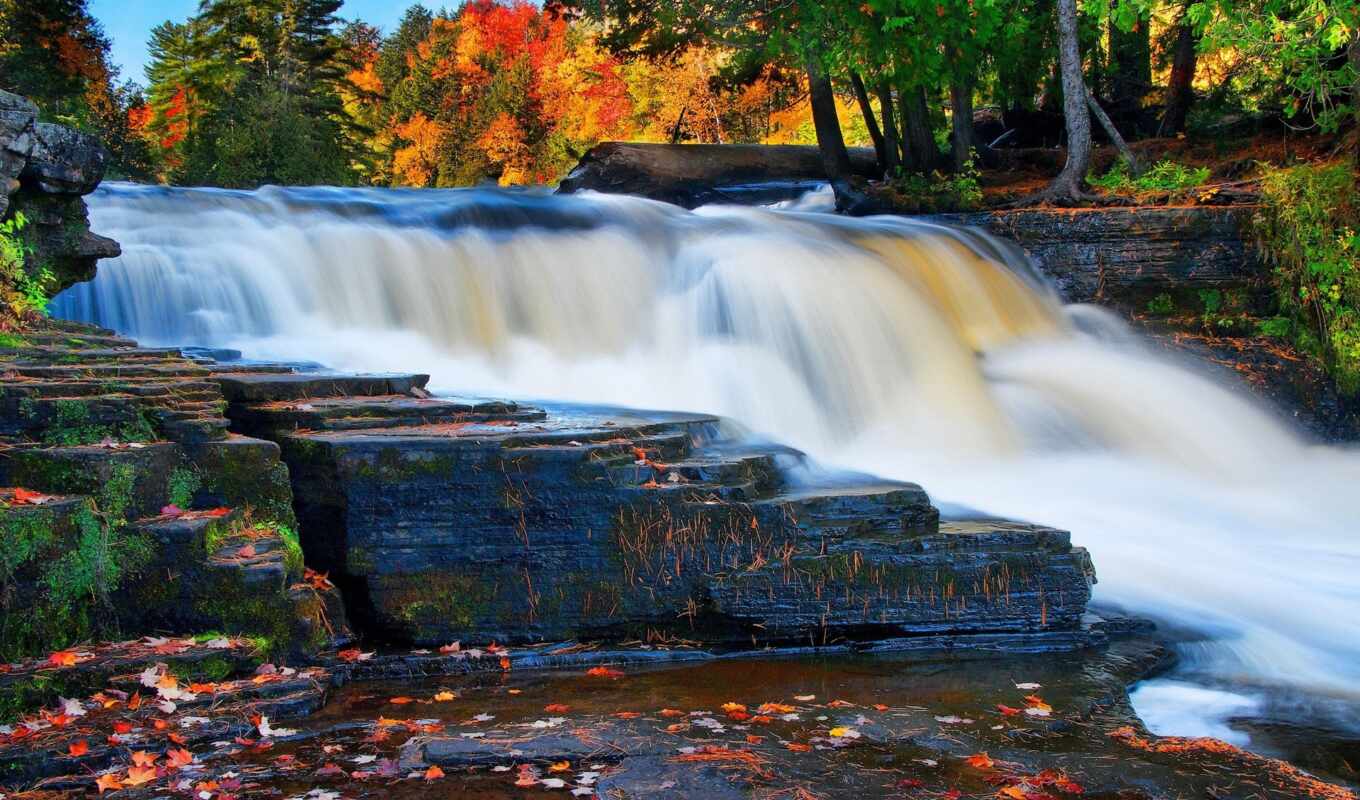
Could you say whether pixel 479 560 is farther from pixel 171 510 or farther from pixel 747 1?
pixel 747 1

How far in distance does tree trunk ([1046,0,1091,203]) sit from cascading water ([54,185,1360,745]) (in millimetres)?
1775

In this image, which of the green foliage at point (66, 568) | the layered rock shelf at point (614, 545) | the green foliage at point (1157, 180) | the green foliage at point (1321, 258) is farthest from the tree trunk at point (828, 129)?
the green foliage at point (66, 568)

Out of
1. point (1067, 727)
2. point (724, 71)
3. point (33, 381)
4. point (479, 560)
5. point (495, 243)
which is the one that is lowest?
point (1067, 727)

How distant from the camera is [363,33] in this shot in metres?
57.2

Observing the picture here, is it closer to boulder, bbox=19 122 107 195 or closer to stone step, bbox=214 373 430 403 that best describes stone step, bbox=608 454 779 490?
stone step, bbox=214 373 430 403

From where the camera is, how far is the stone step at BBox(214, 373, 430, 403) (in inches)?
252

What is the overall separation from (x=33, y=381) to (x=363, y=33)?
5659cm

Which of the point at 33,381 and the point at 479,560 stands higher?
the point at 33,381

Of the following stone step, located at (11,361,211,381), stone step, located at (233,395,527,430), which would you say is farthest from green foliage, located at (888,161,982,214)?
stone step, located at (11,361,211,381)

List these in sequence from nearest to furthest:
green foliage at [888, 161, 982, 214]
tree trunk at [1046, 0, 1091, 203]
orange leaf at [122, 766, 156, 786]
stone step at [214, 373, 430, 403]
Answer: orange leaf at [122, 766, 156, 786]
stone step at [214, 373, 430, 403]
tree trunk at [1046, 0, 1091, 203]
green foliage at [888, 161, 982, 214]

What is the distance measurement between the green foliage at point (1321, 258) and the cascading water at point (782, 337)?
1196 mm

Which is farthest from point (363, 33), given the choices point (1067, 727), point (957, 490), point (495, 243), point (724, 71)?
point (1067, 727)

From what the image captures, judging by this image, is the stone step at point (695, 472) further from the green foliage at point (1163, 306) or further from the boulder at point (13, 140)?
the green foliage at point (1163, 306)

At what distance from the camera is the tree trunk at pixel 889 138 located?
1805cm
